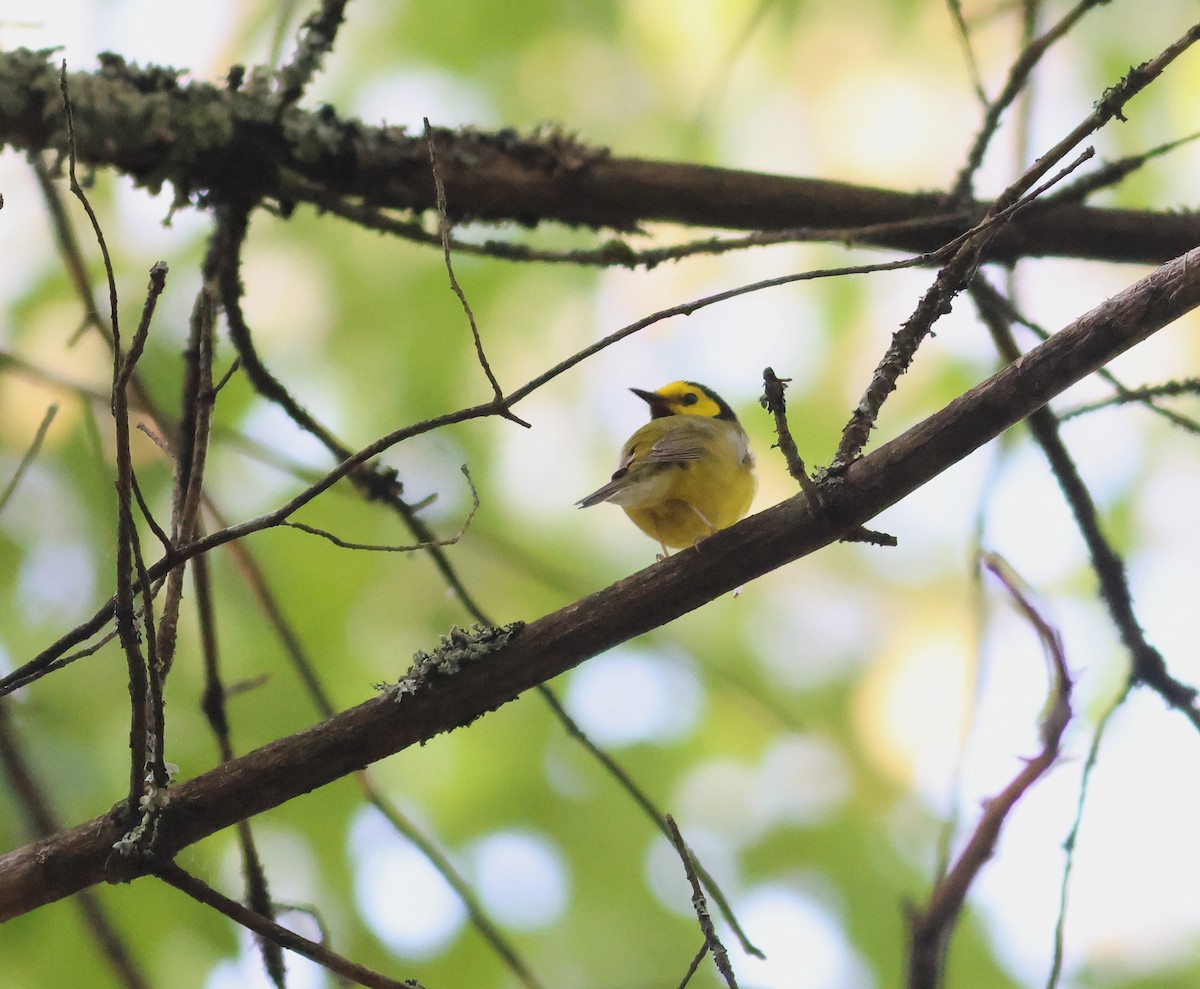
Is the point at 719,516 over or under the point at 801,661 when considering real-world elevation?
under

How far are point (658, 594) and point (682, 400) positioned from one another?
2799mm

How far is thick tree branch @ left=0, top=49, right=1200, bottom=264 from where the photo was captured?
110 inches

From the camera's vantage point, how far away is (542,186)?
115 inches

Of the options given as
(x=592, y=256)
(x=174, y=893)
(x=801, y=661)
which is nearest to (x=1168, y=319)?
(x=592, y=256)

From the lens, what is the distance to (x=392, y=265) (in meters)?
5.18

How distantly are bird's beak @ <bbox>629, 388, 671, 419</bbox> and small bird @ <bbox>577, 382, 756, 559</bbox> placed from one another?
2.77ft

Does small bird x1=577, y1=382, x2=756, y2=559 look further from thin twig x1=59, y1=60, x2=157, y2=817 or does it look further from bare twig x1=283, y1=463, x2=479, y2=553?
thin twig x1=59, y1=60, x2=157, y2=817

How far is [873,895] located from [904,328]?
3.52 meters

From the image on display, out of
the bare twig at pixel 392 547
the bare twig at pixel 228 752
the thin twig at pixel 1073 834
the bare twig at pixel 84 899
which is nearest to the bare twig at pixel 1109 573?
the thin twig at pixel 1073 834

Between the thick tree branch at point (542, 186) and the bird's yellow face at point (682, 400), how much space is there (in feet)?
4.96

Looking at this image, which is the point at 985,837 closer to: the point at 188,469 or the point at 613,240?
the point at 613,240

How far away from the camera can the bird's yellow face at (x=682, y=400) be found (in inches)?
178

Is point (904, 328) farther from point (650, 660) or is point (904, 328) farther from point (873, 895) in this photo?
point (873, 895)

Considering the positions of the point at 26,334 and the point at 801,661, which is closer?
the point at 26,334
